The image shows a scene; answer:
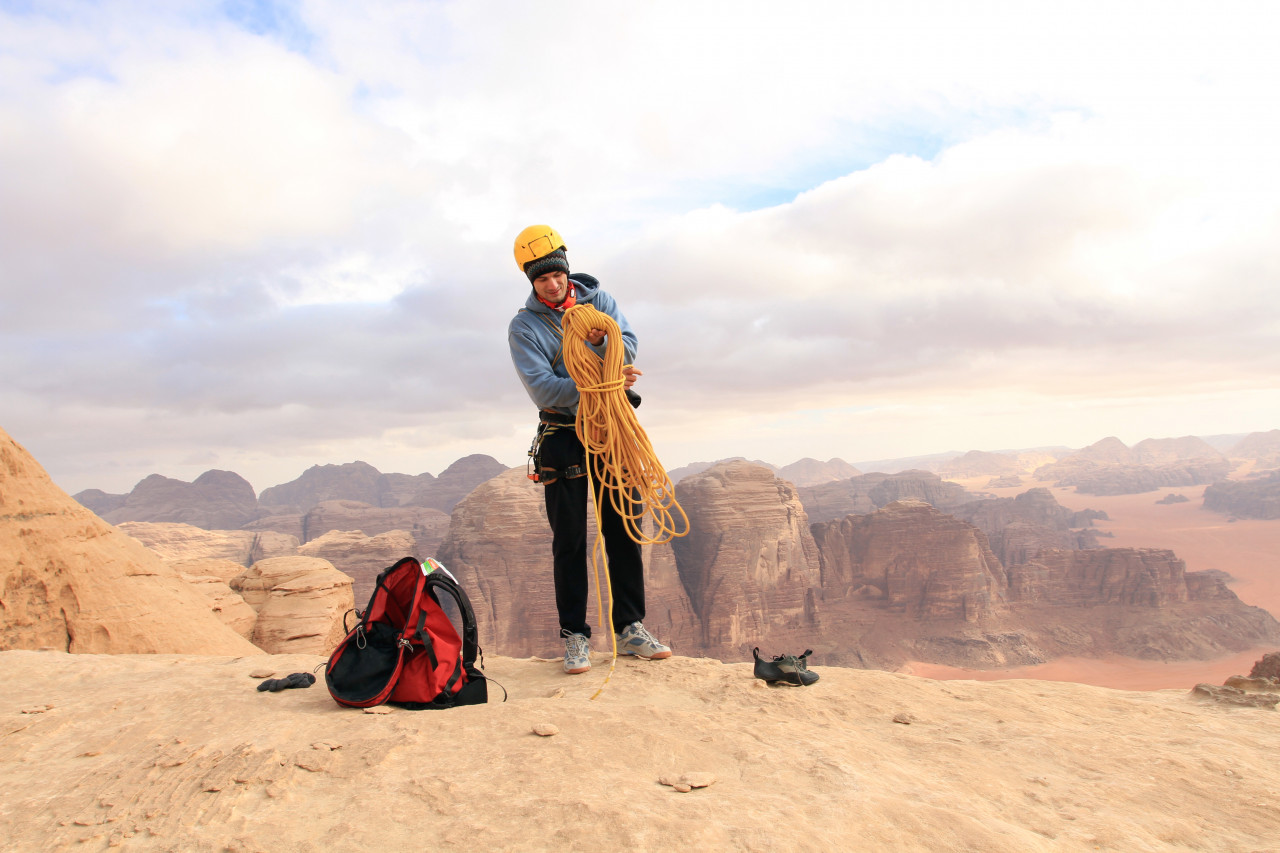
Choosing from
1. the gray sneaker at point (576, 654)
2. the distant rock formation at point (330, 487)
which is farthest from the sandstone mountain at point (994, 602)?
the distant rock formation at point (330, 487)

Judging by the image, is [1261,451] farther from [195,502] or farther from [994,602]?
[195,502]

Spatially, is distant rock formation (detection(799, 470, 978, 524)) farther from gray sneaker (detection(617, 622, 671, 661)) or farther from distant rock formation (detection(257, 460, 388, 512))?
gray sneaker (detection(617, 622, 671, 661))

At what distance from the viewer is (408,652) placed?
3.14m

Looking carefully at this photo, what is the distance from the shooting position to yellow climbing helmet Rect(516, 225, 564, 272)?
3865mm

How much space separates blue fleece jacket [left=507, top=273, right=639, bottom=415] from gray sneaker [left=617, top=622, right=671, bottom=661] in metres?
1.48

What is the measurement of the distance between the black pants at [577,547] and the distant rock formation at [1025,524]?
57854 millimetres

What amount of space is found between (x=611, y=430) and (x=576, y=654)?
1.39m

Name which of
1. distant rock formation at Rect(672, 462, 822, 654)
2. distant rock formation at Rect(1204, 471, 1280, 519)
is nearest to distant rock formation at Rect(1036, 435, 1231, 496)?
distant rock formation at Rect(1204, 471, 1280, 519)

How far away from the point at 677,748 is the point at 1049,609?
54.6m

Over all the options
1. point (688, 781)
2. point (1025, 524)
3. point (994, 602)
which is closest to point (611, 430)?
point (688, 781)

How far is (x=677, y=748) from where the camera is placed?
2.44 m

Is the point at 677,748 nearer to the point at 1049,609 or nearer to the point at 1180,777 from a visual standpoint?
the point at 1180,777

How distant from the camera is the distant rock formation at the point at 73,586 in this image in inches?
238

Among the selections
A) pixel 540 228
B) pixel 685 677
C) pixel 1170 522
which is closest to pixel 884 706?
pixel 685 677
